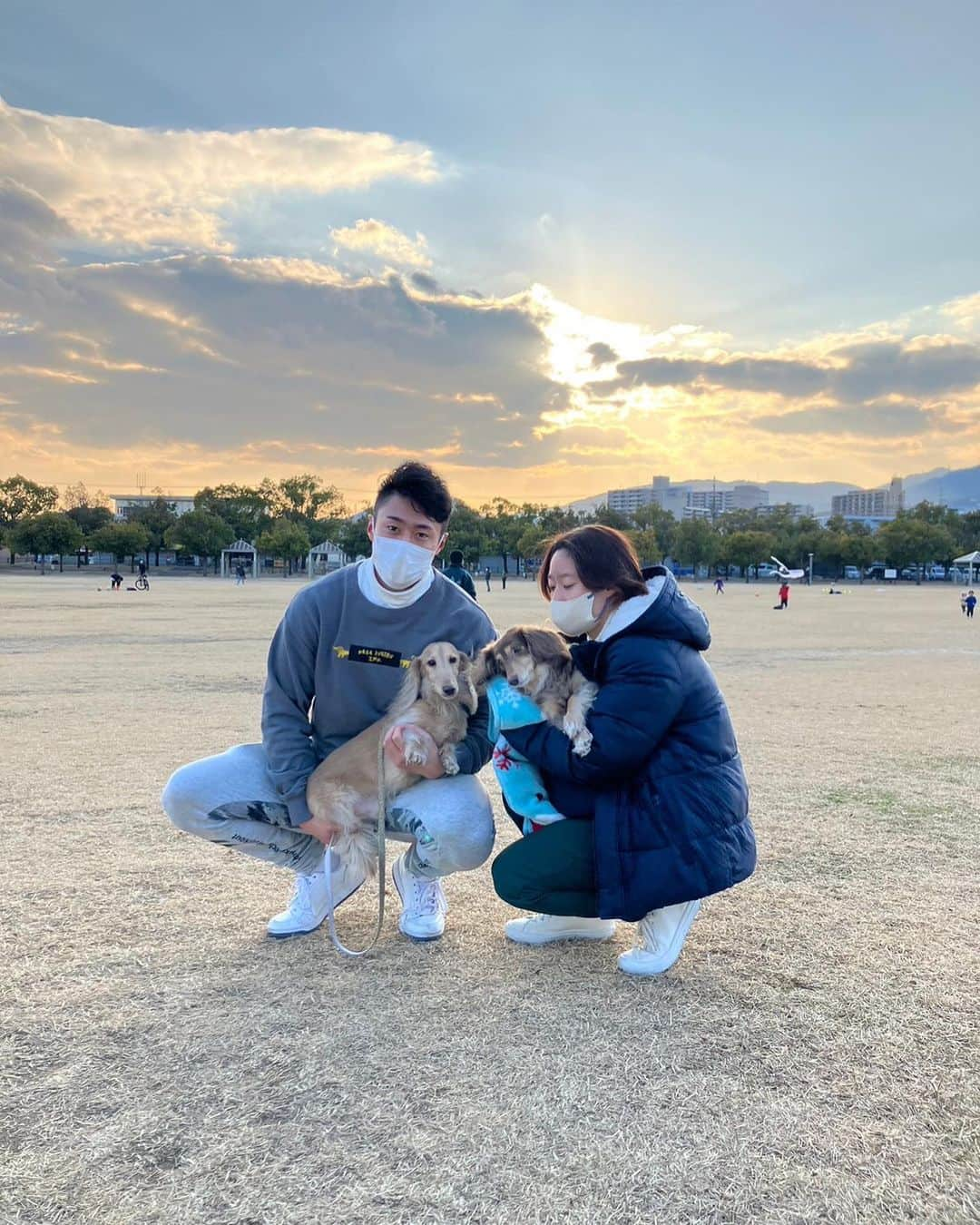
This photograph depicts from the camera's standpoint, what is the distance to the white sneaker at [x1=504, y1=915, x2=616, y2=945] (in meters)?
4.21

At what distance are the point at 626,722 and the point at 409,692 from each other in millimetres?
1088

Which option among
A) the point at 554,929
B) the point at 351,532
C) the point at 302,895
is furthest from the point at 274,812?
the point at 351,532

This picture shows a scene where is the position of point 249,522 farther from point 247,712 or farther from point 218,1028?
point 218,1028

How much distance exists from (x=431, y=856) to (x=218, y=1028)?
1.19 metres

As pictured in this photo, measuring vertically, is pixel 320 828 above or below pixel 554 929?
above

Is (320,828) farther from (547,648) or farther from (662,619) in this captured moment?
(662,619)

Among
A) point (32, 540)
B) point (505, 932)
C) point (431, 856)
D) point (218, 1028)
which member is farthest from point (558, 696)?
point (32, 540)

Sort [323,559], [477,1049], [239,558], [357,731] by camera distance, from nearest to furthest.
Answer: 1. [477,1049]
2. [357,731]
3. [239,558]
4. [323,559]

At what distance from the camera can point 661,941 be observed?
12.7 feet

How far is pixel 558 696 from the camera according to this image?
3.88m

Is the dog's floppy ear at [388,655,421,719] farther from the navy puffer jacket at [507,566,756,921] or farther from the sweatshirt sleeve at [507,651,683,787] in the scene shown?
the sweatshirt sleeve at [507,651,683,787]

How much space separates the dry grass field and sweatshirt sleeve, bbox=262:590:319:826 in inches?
31.7

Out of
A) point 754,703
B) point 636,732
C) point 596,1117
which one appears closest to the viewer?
point 596,1117

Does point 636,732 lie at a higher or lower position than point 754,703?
higher
